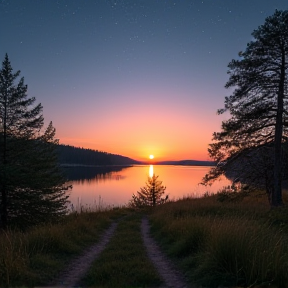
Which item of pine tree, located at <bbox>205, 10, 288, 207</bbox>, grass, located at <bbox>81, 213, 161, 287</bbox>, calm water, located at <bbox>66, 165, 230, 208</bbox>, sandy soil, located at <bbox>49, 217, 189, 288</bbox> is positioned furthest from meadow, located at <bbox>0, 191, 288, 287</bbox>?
calm water, located at <bbox>66, 165, 230, 208</bbox>

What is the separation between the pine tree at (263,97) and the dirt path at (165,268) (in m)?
9.62

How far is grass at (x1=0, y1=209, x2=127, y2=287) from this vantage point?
5933 millimetres

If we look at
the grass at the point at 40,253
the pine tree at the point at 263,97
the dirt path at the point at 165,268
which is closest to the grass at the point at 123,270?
the dirt path at the point at 165,268

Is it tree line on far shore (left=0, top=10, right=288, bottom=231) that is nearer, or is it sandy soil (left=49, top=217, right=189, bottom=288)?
sandy soil (left=49, top=217, right=189, bottom=288)

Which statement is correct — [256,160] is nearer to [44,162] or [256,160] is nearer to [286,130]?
[286,130]

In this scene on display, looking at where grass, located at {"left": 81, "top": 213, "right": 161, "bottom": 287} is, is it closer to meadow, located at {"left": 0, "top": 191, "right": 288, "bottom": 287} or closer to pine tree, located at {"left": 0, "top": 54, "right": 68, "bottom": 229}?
meadow, located at {"left": 0, "top": 191, "right": 288, "bottom": 287}

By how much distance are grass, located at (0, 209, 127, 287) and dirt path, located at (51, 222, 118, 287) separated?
0.20 meters

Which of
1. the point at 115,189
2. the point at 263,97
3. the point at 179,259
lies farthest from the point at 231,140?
the point at 115,189

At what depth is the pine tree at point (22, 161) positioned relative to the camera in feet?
60.1

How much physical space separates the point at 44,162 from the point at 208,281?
16.6 metres

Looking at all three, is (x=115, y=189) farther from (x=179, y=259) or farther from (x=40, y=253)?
(x=179, y=259)

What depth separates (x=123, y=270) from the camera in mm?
6695

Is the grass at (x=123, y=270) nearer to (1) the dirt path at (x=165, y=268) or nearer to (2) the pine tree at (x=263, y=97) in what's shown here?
(1) the dirt path at (x=165, y=268)

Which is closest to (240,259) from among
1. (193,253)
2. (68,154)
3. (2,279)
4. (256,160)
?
(193,253)
